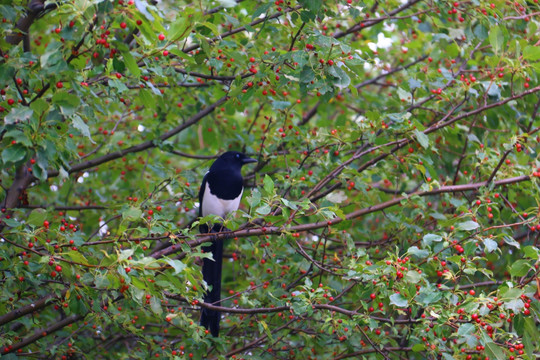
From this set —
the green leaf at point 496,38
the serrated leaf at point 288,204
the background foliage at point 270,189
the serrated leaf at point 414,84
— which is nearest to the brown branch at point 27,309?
the background foliage at point 270,189

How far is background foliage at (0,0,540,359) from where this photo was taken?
2.68 meters

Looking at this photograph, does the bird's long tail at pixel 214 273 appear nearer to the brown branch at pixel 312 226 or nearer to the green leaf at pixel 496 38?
the brown branch at pixel 312 226

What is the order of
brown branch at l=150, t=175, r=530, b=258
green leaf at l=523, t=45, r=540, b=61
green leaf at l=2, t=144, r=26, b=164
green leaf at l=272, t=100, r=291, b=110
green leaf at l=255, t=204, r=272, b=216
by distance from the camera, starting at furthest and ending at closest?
1. green leaf at l=272, t=100, r=291, b=110
2. green leaf at l=523, t=45, r=540, b=61
3. brown branch at l=150, t=175, r=530, b=258
4. green leaf at l=255, t=204, r=272, b=216
5. green leaf at l=2, t=144, r=26, b=164

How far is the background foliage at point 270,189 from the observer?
268 centimetres

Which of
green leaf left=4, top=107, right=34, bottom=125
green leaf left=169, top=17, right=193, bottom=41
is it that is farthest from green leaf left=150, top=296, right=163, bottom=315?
green leaf left=169, top=17, right=193, bottom=41

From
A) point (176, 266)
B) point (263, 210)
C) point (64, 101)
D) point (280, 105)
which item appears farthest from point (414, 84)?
point (64, 101)

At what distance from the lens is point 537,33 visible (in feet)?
15.0

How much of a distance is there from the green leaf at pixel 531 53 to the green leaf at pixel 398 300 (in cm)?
161

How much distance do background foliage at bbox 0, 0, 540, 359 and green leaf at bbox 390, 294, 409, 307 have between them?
0.06 ft

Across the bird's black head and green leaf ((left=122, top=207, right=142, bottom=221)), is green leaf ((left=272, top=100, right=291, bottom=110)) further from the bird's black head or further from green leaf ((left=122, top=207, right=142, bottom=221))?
green leaf ((left=122, top=207, right=142, bottom=221))

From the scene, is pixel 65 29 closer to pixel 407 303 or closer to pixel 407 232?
pixel 407 303

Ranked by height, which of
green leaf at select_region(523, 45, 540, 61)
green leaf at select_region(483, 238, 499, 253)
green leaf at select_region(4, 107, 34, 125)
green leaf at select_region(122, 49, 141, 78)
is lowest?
green leaf at select_region(483, 238, 499, 253)

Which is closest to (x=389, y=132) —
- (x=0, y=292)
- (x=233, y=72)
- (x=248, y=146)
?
(x=233, y=72)

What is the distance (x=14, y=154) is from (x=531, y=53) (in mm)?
2711
